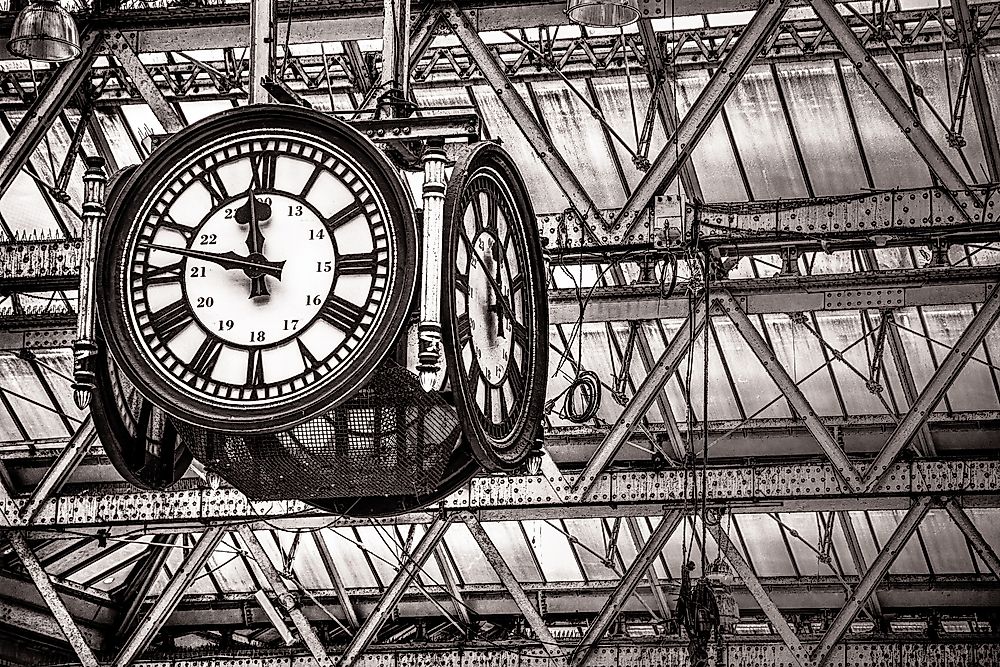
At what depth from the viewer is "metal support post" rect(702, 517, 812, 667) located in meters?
19.7

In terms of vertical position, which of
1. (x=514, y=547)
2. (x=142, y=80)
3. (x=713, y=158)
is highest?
(x=713, y=158)

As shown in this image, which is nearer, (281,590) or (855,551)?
(281,590)

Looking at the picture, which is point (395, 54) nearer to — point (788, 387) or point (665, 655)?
point (788, 387)

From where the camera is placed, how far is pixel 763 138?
20938 mm

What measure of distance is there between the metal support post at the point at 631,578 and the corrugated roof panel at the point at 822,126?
15.7 feet

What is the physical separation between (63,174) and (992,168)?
34.5 feet

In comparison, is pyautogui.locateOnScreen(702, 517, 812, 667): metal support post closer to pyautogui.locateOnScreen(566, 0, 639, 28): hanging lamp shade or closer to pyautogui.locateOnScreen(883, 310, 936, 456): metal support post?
pyautogui.locateOnScreen(883, 310, 936, 456): metal support post

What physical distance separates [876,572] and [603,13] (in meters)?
8.79

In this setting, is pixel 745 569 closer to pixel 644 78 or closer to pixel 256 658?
pixel 644 78

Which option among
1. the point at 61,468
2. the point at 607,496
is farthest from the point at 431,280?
the point at 607,496

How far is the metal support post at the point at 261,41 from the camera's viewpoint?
6.40 metres

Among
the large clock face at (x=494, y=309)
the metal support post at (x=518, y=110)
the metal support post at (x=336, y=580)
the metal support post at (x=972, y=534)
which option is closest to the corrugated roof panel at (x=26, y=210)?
the metal support post at (x=336, y=580)

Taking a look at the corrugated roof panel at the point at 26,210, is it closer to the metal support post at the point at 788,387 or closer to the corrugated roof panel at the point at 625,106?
the corrugated roof panel at the point at 625,106

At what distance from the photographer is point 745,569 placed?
19812mm
